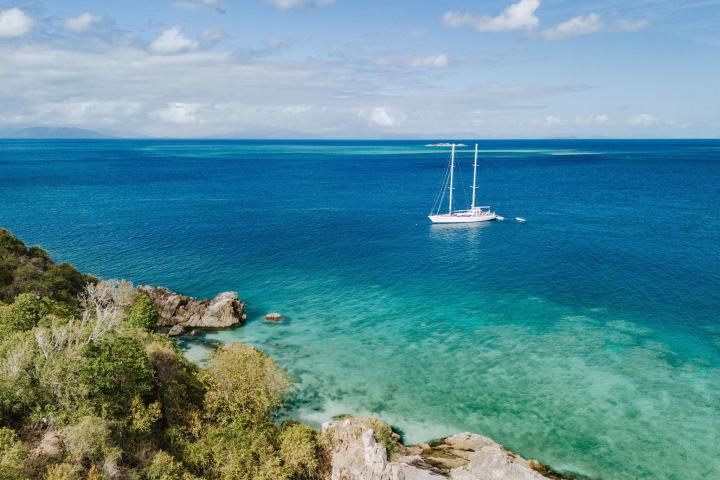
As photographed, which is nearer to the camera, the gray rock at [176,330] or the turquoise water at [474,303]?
the turquoise water at [474,303]

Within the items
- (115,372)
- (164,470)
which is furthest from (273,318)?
(164,470)

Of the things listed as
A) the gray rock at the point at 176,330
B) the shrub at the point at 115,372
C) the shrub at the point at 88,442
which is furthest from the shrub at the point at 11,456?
the gray rock at the point at 176,330

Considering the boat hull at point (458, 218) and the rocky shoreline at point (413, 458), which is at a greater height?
the boat hull at point (458, 218)

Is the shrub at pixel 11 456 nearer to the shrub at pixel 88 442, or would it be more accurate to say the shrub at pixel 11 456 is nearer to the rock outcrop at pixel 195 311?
the shrub at pixel 88 442

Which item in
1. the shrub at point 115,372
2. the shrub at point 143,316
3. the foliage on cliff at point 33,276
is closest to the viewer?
the shrub at point 115,372

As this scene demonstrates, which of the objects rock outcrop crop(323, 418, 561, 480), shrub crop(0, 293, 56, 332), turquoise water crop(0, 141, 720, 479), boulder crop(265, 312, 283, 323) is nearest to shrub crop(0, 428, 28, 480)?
shrub crop(0, 293, 56, 332)

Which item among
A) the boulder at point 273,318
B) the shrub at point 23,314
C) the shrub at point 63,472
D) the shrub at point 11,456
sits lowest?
the boulder at point 273,318
